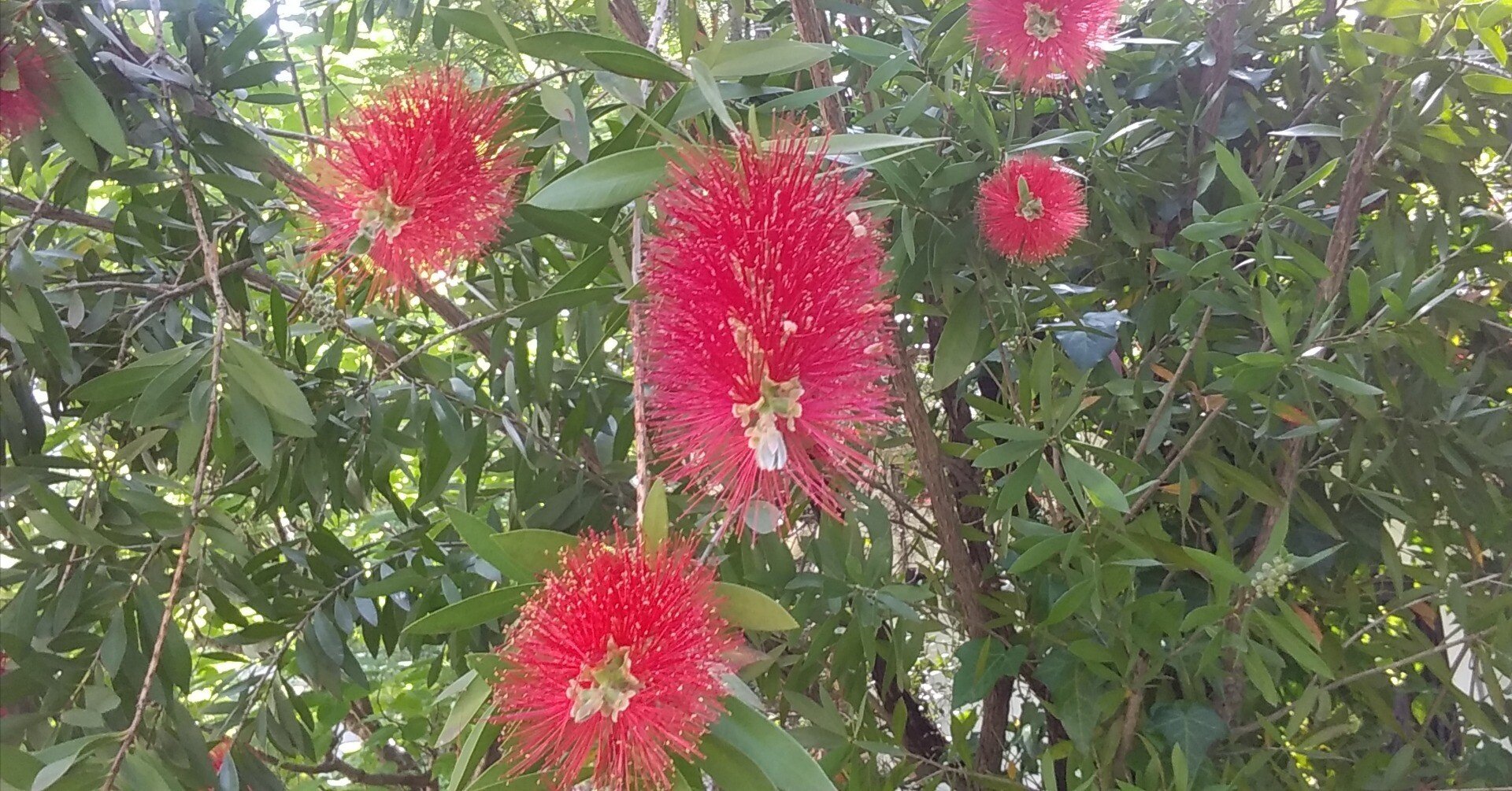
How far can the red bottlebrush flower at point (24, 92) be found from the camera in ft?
1.69

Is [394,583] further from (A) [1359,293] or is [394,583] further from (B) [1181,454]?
(A) [1359,293]

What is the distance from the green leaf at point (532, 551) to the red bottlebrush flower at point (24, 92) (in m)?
0.41

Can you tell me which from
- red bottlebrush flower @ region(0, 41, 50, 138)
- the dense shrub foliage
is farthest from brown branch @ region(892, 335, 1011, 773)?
red bottlebrush flower @ region(0, 41, 50, 138)

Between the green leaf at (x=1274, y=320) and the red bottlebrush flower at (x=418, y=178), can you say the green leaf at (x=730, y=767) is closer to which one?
the red bottlebrush flower at (x=418, y=178)

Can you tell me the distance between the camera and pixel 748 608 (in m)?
0.40

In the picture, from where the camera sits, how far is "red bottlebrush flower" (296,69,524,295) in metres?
0.46

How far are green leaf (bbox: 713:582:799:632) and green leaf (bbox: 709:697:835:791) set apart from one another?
1.6 inches

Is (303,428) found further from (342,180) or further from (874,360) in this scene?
(874,360)

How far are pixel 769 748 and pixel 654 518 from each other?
12 cm

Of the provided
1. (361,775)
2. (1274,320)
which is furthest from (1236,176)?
(361,775)

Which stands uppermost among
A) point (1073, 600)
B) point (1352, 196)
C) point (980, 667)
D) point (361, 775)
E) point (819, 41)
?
point (819, 41)

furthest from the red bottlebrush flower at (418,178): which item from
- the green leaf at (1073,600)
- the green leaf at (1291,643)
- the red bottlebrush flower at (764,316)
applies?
the green leaf at (1291,643)

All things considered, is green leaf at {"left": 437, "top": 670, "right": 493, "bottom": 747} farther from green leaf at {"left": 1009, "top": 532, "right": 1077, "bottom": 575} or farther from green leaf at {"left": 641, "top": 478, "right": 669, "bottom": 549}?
green leaf at {"left": 1009, "top": 532, "right": 1077, "bottom": 575}

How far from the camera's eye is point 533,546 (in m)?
0.42
